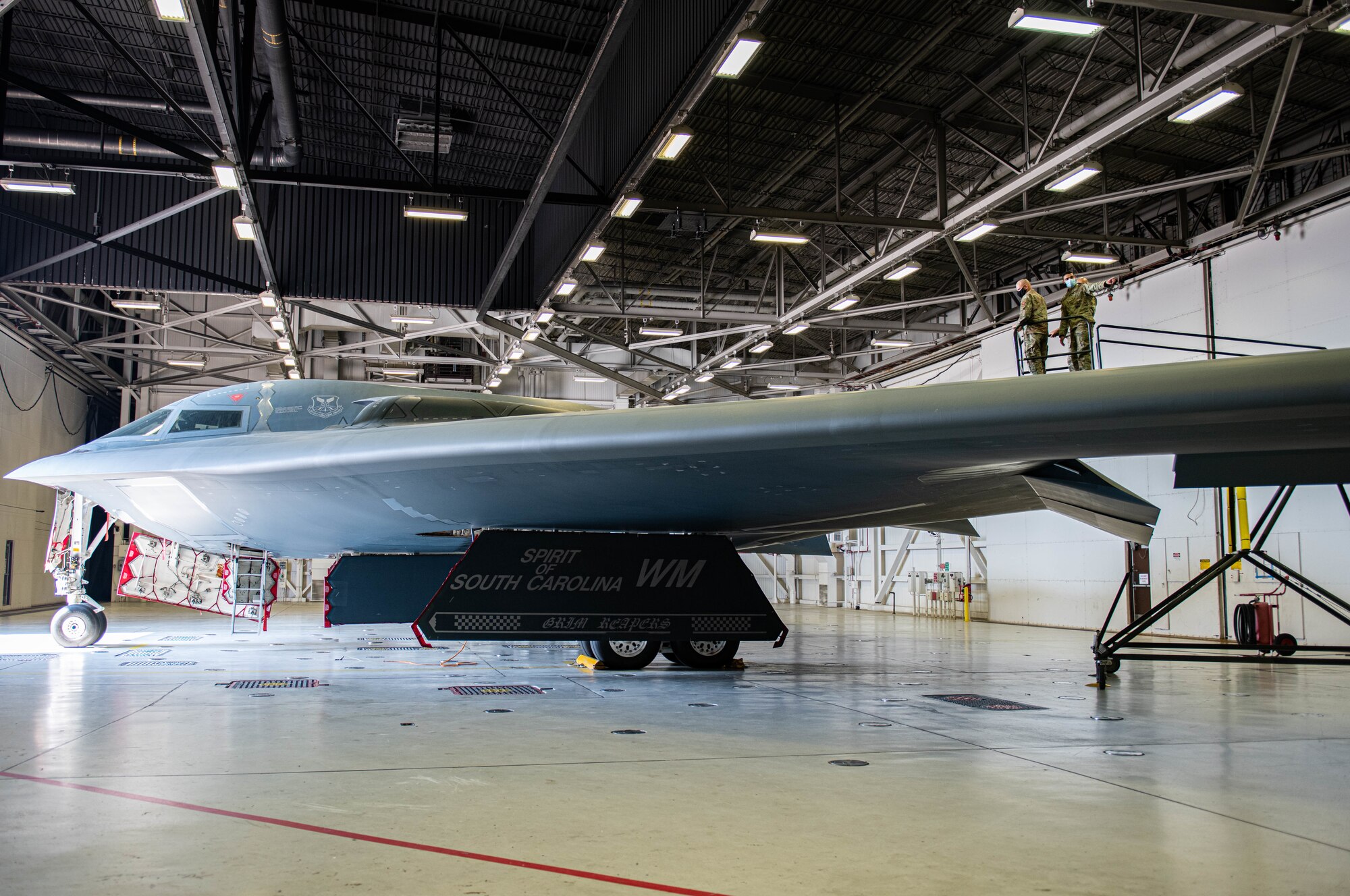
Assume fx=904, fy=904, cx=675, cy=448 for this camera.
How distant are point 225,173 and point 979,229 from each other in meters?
13.9

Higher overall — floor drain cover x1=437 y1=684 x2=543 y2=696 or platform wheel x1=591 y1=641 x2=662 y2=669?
platform wheel x1=591 y1=641 x2=662 y2=669

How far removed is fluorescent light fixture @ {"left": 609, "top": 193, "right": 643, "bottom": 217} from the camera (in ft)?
55.4

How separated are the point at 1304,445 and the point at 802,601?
36.3 m

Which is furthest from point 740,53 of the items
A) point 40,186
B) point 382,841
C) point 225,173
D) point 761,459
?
point 40,186

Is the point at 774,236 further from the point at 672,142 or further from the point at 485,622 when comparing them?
the point at 485,622

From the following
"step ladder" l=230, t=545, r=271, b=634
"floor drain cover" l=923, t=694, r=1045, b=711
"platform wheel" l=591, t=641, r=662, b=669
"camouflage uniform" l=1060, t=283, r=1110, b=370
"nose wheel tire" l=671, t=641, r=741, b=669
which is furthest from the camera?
"step ladder" l=230, t=545, r=271, b=634

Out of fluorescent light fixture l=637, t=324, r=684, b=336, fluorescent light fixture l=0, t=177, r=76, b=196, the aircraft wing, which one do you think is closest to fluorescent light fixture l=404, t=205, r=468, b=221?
fluorescent light fixture l=0, t=177, r=76, b=196

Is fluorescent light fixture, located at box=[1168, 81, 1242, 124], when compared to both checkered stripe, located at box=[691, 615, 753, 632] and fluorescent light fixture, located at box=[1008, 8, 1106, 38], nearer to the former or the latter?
fluorescent light fixture, located at box=[1008, 8, 1106, 38]

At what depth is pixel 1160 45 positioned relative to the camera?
15.5 meters

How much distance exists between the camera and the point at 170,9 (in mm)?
10508

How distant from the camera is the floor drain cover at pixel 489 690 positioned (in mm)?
9820

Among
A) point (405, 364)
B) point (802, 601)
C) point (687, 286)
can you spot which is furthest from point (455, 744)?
point (802, 601)

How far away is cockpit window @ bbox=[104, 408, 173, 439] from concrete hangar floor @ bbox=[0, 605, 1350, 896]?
309 cm

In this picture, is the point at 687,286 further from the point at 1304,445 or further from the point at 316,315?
the point at 1304,445
